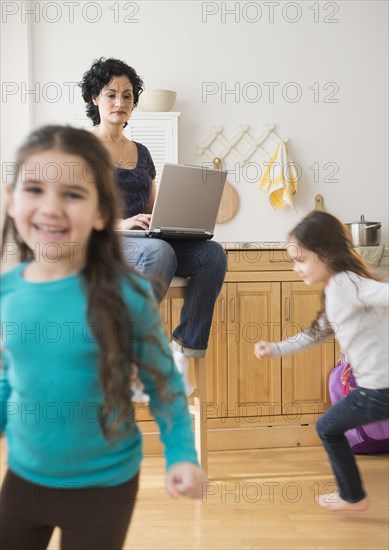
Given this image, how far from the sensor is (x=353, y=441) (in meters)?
2.71

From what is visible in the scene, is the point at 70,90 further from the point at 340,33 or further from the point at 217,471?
the point at 217,471

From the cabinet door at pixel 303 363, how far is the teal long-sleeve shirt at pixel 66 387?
82.9 inches

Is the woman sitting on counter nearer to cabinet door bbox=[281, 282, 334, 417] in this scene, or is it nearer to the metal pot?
cabinet door bbox=[281, 282, 334, 417]

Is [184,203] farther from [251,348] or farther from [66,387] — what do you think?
[66,387]

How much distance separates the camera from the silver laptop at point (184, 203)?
2.01m

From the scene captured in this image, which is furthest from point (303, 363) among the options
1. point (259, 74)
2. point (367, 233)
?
point (259, 74)

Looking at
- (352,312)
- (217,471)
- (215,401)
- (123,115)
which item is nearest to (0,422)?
(352,312)

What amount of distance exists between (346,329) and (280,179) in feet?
5.81

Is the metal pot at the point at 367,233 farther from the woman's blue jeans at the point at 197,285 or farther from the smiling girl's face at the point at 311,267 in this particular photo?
the smiling girl's face at the point at 311,267

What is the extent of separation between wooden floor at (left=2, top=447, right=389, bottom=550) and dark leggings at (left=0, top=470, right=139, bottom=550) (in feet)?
3.25

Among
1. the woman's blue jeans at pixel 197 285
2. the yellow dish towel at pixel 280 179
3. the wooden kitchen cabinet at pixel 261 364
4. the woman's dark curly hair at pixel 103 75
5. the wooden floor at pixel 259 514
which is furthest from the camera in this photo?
the yellow dish towel at pixel 280 179

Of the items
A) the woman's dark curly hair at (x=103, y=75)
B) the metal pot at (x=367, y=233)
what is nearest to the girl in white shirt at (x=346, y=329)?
the woman's dark curly hair at (x=103, y=75)

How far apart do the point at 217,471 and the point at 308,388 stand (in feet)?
2.04

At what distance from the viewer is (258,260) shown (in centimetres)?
289
